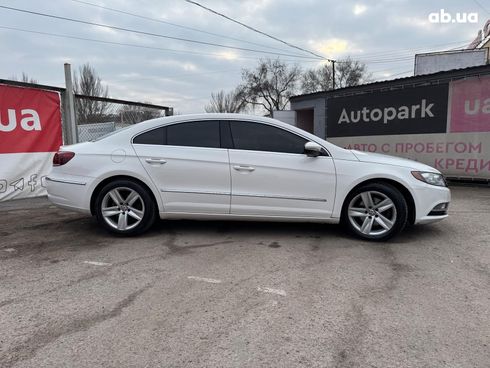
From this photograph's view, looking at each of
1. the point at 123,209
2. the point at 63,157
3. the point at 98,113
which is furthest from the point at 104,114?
the point at 123,209

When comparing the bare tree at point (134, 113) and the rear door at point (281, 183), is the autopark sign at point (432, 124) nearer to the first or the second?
the bare tree at point (134, 113)

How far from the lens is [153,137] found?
16.4 ft

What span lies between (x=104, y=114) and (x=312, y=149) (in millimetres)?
7229

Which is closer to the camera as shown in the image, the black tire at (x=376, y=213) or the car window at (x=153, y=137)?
the black tire at (x=376, y=213)

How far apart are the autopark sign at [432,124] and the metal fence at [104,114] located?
6.19 metres

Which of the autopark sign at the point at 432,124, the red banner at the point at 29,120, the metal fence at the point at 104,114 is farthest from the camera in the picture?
the autopark sign at the point at 432,124

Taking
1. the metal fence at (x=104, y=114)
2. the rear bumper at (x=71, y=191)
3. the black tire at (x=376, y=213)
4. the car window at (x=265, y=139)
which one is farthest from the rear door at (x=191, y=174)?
the metal fence at (x=104, y=114)

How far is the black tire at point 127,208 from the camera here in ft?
16.0

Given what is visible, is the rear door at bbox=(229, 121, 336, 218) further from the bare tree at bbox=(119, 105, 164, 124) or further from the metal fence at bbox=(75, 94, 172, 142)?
the bare tree at bbox=(119, 105, 164, 124)

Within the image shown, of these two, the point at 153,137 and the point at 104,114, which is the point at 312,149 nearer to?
the point at 153,137

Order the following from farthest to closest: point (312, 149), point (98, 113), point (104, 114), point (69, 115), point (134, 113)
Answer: point (134, 113)
point (104, 114)
point (98, 113)
point (69, 115)
point (312, 149)

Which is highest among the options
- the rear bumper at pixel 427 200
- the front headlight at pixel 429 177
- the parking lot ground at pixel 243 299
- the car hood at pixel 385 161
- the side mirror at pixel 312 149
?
the side mirror at pixel 312 149

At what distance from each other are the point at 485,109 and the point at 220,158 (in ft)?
26.8

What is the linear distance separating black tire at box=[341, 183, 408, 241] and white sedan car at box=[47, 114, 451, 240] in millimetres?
12
